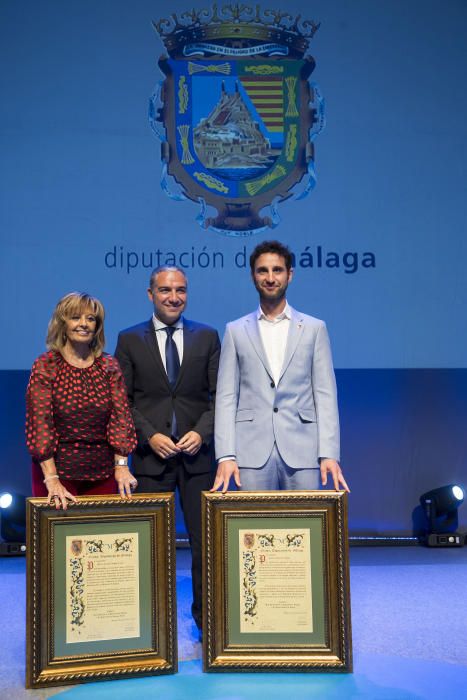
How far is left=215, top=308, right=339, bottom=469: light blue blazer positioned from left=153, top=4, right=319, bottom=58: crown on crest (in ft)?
8.30

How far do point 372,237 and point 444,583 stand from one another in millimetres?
2154

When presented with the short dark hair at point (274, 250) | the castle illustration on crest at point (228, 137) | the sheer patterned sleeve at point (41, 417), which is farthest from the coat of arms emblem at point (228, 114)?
the sheer patterned sleeve at point (41, 417)

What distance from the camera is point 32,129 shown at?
15.4ft

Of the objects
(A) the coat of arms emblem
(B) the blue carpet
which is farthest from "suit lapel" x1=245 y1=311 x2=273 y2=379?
(A) the coat of arms emblem

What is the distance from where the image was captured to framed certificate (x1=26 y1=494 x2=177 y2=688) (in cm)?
266

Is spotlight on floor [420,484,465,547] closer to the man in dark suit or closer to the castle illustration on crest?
the man in dark suit

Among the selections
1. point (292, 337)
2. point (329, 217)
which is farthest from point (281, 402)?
point (329, 217)

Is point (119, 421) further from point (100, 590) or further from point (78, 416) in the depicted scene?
point (100, 590)

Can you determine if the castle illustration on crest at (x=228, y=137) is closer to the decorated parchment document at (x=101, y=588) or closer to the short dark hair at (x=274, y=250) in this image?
the short dark hair at (x=274, y=250)

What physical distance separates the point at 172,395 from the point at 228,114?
7.67ft

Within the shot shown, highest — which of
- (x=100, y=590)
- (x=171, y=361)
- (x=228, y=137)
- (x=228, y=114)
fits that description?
(x=228, y=114)

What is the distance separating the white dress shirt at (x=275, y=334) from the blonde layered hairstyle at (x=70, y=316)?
653 millimetres

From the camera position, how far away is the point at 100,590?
272 cm

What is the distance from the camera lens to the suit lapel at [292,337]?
290 cm
